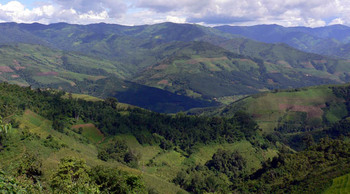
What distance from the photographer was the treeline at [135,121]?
125 meters

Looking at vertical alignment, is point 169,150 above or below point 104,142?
below

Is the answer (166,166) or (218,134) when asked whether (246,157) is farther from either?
(166,166)

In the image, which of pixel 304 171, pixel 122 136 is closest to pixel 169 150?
pixel 122 136

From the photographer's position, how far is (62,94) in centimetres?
17975

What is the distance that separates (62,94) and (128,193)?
499ft

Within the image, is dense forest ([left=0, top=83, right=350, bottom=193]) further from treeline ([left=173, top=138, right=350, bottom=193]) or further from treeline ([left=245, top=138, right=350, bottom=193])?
treeline ([left=245, top=138, right=350, bottom=193])

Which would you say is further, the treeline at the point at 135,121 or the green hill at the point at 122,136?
the treeline at the point at 135,121

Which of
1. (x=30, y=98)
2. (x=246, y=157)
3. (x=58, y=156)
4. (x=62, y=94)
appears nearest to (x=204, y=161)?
(x=246, y=157)

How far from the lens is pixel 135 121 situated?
479 feet

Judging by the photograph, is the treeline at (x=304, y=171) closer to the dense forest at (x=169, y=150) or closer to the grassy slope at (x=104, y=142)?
the dense forest at (x=169, y=150)

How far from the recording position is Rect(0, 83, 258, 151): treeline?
412 feet

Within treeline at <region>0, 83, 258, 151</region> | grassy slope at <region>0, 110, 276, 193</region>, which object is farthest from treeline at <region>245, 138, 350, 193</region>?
treeline at <region>0, 83, 258, 151</region>

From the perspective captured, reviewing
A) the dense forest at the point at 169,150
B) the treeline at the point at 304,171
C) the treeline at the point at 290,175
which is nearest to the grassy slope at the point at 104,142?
the dense forest at the point at 169,150

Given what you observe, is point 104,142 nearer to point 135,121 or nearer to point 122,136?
point 122,136
